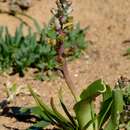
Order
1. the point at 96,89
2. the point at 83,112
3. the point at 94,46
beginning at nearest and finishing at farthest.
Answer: the point at 96,89 → the point at 83,112 → the point at 94,46

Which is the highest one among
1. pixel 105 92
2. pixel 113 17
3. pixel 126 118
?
pixel 113 17

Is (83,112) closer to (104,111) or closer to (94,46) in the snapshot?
(104,111)

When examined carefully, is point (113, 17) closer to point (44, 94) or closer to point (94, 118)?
point (44, 94)

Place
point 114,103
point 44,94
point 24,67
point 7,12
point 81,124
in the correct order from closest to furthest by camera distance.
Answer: point 114,103 → point 81,124 → point 44,94 → point 24,67 → point 7,12

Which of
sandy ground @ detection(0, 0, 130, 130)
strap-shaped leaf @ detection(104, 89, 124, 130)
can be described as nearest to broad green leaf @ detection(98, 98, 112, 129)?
strap-shaped leaf @ detection(104, 89, 124, 130)

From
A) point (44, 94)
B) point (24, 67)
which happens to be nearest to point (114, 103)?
point (44, 94)

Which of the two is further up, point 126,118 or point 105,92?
point 105,92

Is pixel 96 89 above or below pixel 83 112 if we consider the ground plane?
above

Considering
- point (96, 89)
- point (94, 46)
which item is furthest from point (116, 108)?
point (94, 46)

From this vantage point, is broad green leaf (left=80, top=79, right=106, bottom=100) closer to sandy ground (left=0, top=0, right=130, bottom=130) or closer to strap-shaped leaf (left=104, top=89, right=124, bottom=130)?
strap-shaped leaf (left=104, top=89, right=124, bottom=130)
